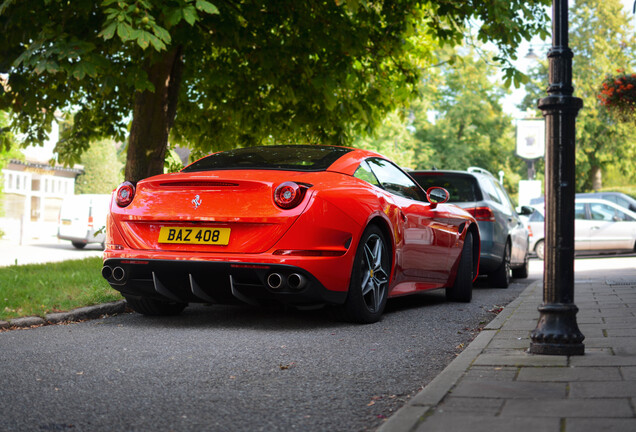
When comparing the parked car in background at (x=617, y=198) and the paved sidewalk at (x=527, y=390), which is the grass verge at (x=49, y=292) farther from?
the parked car in background at (x=617, y=198)

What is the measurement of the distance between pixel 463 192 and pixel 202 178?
522 cm

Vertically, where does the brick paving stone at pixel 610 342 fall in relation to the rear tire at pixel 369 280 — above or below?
below

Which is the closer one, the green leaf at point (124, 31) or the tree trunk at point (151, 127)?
the green leaf at point (124, 31)

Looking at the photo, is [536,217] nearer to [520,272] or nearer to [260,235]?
[520,272]

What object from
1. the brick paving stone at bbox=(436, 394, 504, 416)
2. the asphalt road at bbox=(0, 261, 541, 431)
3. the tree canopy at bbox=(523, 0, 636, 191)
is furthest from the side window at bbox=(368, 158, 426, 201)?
the tree canopy at bbox=(523, 0, 636, 191)

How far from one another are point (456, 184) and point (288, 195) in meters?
5.15

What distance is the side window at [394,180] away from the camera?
733 cm

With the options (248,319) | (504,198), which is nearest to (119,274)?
(248,319)

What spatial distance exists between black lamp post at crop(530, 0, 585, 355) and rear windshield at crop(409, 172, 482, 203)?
18.7ft

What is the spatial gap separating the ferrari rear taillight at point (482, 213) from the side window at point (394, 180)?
2654 millimetres

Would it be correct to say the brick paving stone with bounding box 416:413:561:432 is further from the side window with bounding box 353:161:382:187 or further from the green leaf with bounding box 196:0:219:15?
the green leaf with bounding box 196:0:219:15

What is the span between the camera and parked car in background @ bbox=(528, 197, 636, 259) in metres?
21.5

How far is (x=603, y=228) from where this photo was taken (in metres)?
21.6

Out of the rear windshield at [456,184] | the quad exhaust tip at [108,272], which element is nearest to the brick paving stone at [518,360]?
the quad exhaust tip at [108,272]
